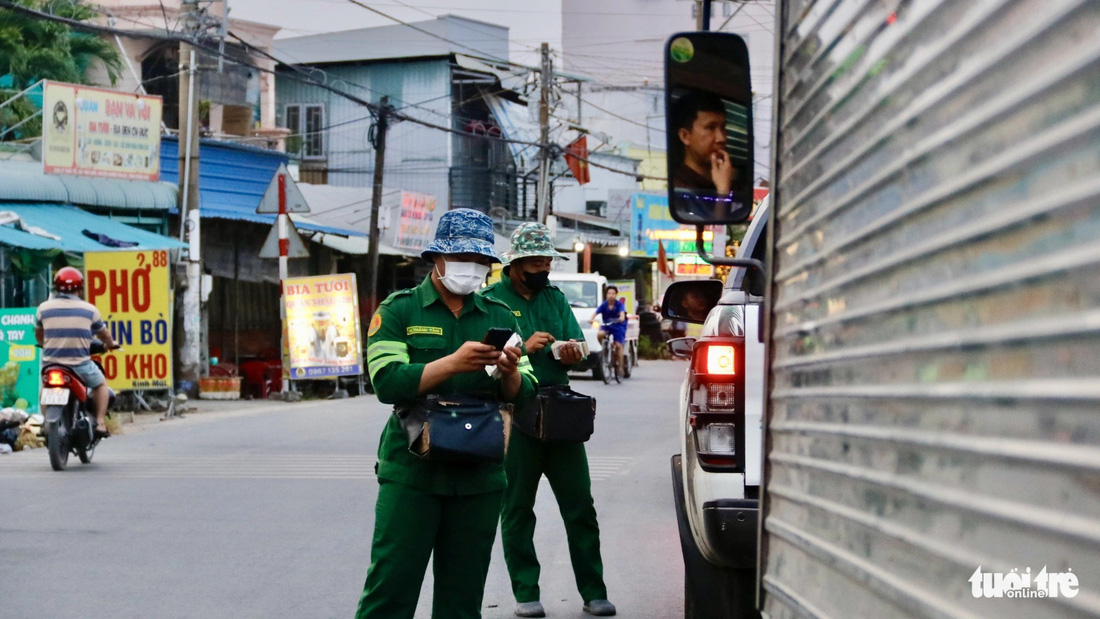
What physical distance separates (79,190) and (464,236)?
60.5 ft

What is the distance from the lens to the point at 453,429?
4.43 meters

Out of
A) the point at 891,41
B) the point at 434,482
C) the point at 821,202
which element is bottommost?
the point at 434,482

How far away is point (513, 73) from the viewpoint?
40.1m

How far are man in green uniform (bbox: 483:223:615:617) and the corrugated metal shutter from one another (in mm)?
3568

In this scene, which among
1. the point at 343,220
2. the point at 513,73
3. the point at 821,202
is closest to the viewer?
the point at 821,202

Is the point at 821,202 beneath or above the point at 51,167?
beneath

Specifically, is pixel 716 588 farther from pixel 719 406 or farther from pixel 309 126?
pixel 309 126

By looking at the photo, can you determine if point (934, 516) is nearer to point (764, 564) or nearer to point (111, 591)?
point (764, 564)

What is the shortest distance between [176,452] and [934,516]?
12.2m

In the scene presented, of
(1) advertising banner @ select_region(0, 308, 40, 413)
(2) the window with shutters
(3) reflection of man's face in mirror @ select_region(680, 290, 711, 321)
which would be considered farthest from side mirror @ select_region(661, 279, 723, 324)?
(2) the window with shutters

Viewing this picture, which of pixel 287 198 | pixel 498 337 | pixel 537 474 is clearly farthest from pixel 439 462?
pixel 287 198

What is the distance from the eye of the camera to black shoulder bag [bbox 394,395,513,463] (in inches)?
174

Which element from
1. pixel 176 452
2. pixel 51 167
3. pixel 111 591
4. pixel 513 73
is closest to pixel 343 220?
pixel 513 73

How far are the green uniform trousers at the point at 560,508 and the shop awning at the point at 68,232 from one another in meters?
11.6
